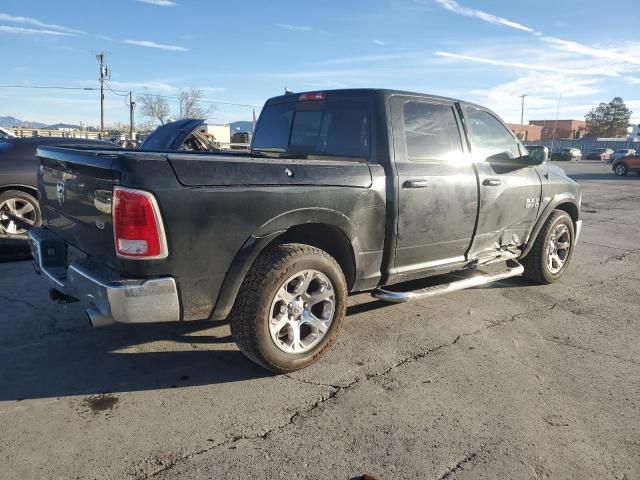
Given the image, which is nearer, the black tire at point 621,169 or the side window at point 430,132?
the side window at point 430,132

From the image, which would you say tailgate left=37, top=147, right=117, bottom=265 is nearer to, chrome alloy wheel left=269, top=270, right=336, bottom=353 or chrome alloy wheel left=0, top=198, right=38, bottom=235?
chrome alloy wheel left=269, top=270, right=336, bottom=353

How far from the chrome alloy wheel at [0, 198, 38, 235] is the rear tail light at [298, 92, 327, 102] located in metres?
4.13

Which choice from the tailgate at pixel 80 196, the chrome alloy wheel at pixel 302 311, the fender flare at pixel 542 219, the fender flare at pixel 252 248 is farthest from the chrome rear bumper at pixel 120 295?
the fender flare at pixel 542 219

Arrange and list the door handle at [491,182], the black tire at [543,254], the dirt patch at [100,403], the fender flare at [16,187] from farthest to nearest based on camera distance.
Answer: the fender flare at [16,187] → the black tire at [543,254] → the door handle at [491,182] → the dirt patch at [100,403]

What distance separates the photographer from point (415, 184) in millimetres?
3889

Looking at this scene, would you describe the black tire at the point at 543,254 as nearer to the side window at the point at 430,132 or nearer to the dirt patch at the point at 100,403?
the side window at the point at 430,132

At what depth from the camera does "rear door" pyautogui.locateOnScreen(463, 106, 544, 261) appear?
457 centimetres

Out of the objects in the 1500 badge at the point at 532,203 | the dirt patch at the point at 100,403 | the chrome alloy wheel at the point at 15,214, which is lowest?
the dirt patch at the point at 100,403

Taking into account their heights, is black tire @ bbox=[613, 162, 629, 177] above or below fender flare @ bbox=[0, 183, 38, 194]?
→ above

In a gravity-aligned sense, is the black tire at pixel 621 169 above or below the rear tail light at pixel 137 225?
above

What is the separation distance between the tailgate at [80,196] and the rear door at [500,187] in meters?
3.09

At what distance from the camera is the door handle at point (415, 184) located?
151 inches

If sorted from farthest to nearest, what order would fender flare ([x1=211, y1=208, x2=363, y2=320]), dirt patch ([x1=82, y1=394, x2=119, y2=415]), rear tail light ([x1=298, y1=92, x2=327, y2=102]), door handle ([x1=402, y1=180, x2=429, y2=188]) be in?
rear tail light ([x1=298, y1=92, x2=327, y2=102]) < door handle ([x1=402, y1=180, x2=429, y2=188]) < fender flare ([x1=211, y1=208, x2=363, y2=320]) < dirt patch ([x1=82, y1=394, x2=119, y2=415])

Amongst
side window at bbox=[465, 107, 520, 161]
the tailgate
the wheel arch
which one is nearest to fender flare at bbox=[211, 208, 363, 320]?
the tailgate
